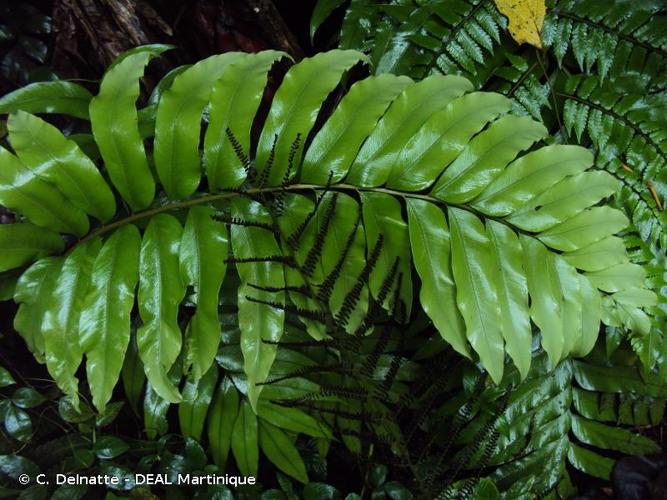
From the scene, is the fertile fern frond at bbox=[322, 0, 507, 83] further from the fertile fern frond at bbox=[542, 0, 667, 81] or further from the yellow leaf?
the fertile fern frond at bbox=[542, 0, 667, 81]

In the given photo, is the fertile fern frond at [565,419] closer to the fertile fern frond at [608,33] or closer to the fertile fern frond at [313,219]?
the fertile fern frond at [313,219]

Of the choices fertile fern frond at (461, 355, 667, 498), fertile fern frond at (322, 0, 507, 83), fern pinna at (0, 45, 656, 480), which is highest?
fertile fern frond at (322, 0, 507, 83)

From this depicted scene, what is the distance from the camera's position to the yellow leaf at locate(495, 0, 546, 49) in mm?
1971

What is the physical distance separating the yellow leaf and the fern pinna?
1.80 ft

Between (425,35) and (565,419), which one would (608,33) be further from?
(565,419)

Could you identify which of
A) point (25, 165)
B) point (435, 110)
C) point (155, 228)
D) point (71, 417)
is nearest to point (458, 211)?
point (435, 110)

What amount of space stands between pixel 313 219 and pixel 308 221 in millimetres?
60

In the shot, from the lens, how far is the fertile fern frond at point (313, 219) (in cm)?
151

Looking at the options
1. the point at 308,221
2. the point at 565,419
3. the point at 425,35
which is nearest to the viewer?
the point at 308,221

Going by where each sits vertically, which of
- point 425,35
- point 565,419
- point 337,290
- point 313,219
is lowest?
point 565,419

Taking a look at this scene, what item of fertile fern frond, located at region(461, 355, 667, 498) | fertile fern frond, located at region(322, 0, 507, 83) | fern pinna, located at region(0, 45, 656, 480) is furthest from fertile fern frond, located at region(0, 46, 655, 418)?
fertile fern frond, located at region(461, 355, 667, 498)

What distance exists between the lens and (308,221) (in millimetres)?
1575

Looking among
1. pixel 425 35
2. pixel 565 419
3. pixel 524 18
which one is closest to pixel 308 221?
pixel 425 35

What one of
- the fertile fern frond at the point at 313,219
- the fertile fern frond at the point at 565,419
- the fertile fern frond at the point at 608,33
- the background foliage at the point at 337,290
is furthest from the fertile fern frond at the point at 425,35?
the fertile fern frond at the point at 565,419
